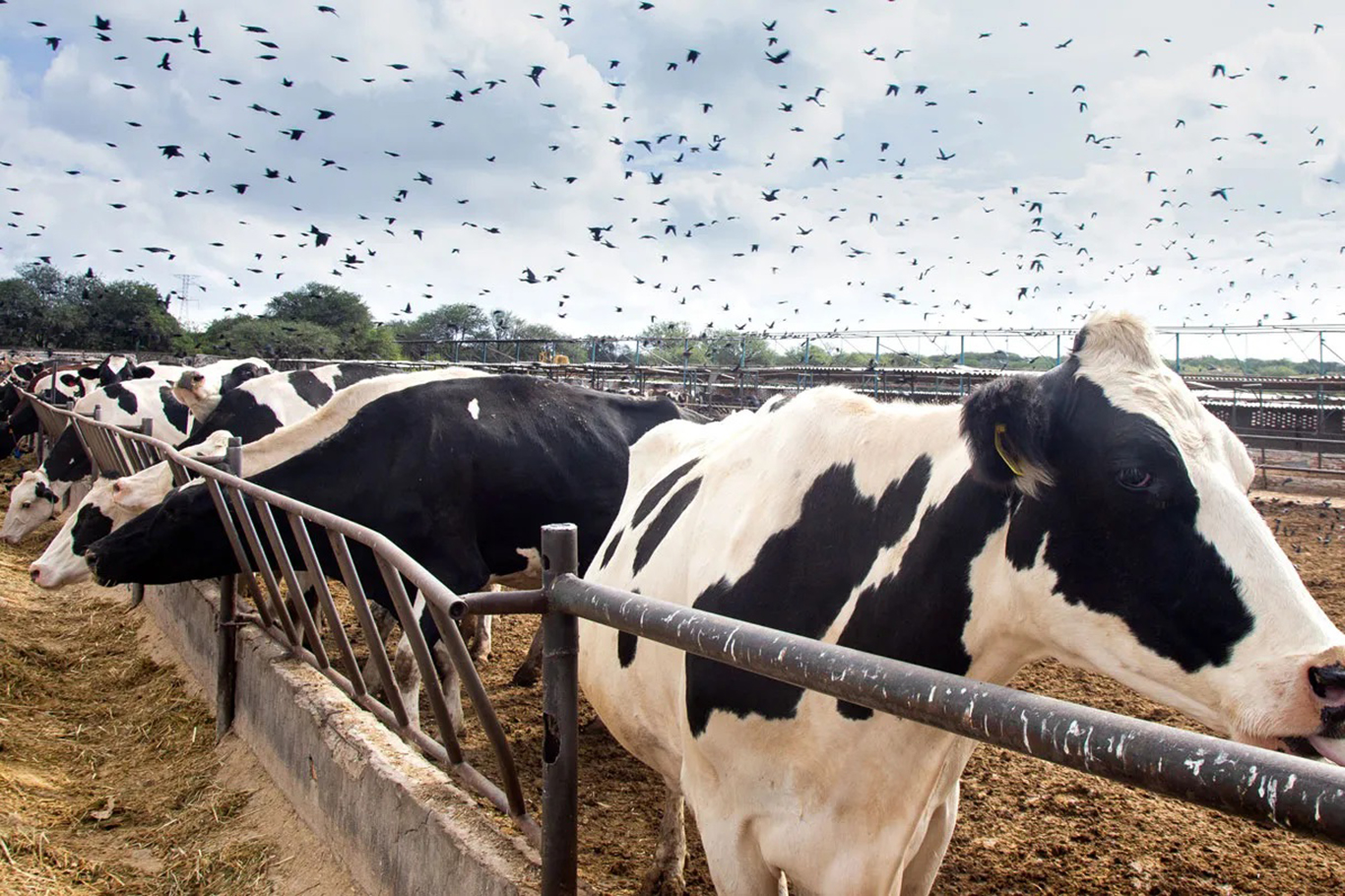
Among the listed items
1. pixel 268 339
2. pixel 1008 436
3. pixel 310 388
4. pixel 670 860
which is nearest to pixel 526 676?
pixel 670 860

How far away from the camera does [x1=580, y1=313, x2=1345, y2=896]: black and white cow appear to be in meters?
1.55

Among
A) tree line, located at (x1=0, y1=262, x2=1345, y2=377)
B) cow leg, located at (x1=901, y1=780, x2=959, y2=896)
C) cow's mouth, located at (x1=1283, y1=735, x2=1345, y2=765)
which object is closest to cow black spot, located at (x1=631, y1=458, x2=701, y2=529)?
cow leg, located at (x1=901, y1=780, x2=959, y2=896)

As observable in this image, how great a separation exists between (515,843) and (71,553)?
436 cm

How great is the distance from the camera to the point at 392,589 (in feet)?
8.07

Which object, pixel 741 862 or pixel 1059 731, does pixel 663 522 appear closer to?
pixel 741 862

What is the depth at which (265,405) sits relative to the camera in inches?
292

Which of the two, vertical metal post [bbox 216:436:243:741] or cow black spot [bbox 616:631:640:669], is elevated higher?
cow black spot [bbox 616:631:640:669]

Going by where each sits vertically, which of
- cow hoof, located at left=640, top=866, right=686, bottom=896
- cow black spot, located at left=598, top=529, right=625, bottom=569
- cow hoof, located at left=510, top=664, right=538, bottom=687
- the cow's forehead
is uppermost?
the cow's forehead

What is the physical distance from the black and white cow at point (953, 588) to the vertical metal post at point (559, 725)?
44 cm

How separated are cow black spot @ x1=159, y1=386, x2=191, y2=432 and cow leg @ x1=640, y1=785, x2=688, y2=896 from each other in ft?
32.2

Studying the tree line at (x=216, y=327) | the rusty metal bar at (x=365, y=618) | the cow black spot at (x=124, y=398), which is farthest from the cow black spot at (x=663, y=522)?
the tree line at (x=216, y=327)

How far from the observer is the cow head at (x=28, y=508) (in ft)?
28.5

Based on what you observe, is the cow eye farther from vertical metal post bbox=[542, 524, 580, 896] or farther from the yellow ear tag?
vertical metal post bbox=[542, 524, 580, 896]

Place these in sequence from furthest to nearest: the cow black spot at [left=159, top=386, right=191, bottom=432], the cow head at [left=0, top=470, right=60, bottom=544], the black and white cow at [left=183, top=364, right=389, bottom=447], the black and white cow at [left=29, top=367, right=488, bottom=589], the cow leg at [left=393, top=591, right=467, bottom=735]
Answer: the cow black spot at [left=159, top=386, right=191, bottom=432], the cow head at [left=0, top=470, right=60, bottom=544], the black and white cow at [left=183, top=364, right=389, bottom=447], the black and white cow at [left=29, top=367, right=488, bottom=589], the cow leg at [left=393, top=591, right=467, bottom=735]
